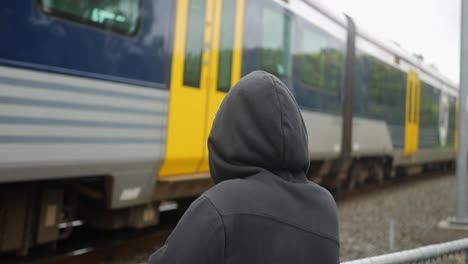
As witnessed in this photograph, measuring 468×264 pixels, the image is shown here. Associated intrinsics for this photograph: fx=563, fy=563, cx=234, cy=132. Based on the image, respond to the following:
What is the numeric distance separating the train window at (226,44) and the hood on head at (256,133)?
4772 millimetres

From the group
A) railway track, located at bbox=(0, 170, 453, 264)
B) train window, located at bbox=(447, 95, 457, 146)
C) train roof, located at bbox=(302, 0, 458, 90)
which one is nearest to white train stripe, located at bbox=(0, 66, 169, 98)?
railway track, located at bbox=(0, 170, 453, 264)

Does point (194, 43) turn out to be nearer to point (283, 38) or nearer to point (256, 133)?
point (283, 38)

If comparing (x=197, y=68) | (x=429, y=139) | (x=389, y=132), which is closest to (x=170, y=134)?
(x=197, y=68)

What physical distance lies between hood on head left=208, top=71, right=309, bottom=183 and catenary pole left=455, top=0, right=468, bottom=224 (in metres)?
6.78

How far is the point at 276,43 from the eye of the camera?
759 centimetres

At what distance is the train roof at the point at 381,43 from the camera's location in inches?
365

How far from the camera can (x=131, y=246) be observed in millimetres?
5844

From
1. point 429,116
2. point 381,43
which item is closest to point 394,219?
point 381,43

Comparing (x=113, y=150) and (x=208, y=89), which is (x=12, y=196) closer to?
(x=113, y=150)

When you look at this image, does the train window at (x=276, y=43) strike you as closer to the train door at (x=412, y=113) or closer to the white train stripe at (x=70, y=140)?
the white train stripe at (x=70, y=140)

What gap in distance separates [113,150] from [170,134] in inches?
31.2

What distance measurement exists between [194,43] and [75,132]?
182 centimetres

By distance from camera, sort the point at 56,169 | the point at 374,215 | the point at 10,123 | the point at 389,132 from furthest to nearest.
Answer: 1. the point at 389,132
2. the point at 374,215
3. the point at 56,169
4. the point at 10,123

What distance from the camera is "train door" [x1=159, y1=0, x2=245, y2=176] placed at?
5586 millimetres
